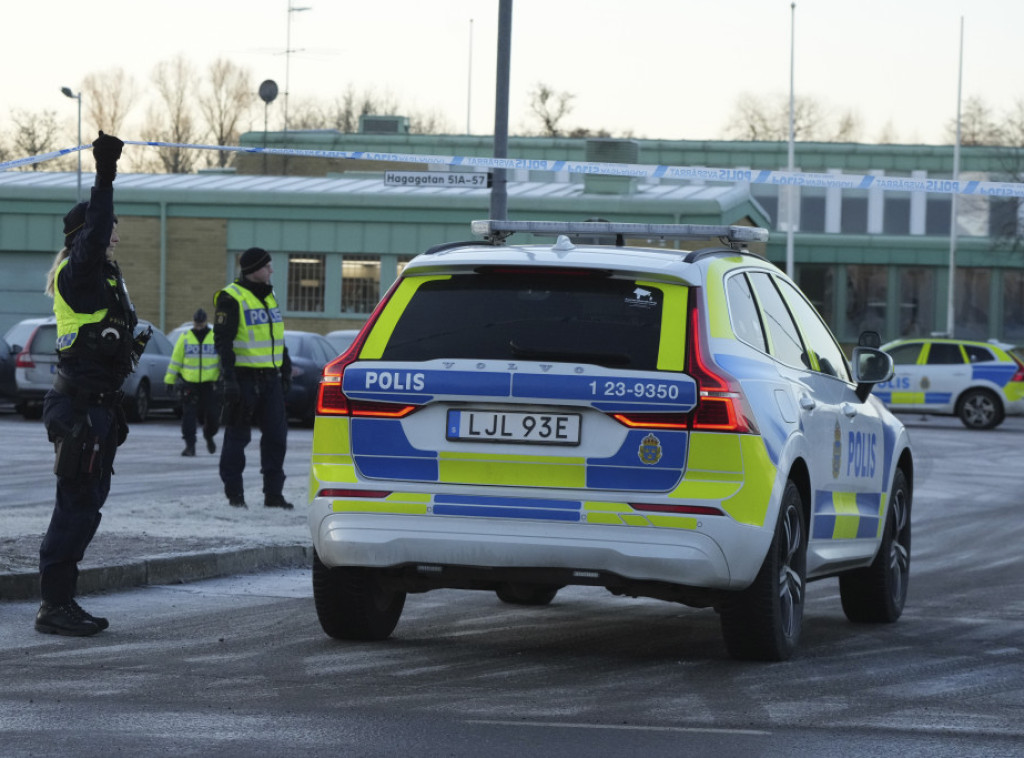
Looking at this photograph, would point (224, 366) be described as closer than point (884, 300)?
Yes

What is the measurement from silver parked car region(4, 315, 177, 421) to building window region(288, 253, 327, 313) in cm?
1627

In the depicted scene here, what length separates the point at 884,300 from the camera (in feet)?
174

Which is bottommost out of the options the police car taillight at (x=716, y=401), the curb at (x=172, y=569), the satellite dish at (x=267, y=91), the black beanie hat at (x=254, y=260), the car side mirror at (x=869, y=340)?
the curb at (x=172, y=569)

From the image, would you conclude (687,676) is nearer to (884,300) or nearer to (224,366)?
(224,366)

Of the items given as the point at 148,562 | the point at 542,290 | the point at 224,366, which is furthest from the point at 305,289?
the point at 542,290

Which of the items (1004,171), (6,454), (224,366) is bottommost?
(6,454)

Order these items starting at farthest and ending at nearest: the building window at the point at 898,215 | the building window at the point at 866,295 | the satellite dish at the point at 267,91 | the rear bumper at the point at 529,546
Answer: the building window at the point at 898,215 → the satellite dish at the point at 267,91 → the building window at the point at 866,295 → the rear bumper at the point at 529,546

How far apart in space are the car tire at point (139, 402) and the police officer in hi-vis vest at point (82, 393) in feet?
66.3

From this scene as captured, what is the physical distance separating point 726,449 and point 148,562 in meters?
4.13

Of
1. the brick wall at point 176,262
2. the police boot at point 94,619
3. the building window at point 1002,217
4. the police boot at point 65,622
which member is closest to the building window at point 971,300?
the building window at point 1002,217

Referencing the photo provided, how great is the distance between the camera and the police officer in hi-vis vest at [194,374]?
20547 millimetres

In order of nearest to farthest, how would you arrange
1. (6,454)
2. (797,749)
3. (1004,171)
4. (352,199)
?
(797,749), (6,454), (352,199), (1004,171)

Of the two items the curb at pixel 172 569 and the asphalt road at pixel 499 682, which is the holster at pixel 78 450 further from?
the curb at pixel 172 569

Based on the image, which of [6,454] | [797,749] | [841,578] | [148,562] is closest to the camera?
[797,749]
